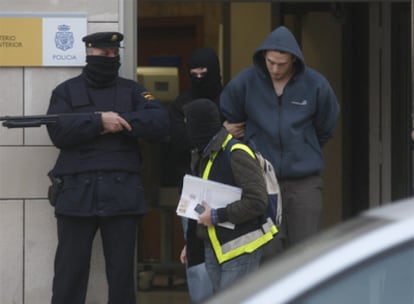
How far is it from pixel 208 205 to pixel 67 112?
56.1 inches

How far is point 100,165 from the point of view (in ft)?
24.5

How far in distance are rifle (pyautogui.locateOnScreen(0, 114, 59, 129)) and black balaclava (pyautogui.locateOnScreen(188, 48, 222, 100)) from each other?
1047 millimetres

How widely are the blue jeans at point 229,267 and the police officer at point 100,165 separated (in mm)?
1009

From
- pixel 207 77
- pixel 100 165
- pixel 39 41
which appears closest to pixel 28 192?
pixel 100 165

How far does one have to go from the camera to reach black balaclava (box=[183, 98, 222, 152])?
6594 millimetres

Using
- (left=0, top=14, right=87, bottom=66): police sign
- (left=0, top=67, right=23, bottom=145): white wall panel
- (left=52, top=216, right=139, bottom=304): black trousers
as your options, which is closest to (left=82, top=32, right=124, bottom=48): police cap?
(left=0, top=14, right=87, bottom=66): police sign

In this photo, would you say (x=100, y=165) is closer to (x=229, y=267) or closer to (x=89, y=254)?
(x=89, y=254)

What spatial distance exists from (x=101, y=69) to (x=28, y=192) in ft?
3.61

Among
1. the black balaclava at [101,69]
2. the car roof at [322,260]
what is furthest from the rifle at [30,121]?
the car roof at [322,260]

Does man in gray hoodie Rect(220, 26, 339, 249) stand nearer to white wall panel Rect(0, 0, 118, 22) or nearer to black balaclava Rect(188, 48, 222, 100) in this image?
black balaclava Rect(188, 48, 222, 100)

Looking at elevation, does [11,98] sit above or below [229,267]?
above

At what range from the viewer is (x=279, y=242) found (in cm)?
727

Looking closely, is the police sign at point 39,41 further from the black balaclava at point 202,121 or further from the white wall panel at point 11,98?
the black balaclava at point 202,121

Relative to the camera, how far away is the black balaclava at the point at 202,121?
6.59 m
